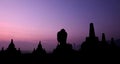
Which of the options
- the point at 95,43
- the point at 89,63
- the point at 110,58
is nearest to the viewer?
the point at 89,63

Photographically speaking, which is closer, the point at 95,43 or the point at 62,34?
the point at 62,34

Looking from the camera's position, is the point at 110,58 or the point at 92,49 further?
the point at 92,49

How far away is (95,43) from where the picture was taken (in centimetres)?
2870

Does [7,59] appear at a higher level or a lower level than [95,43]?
lower

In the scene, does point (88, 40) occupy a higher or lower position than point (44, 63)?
higher

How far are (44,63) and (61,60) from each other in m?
4.00

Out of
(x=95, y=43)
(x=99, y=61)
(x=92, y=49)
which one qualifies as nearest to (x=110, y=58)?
(x=99, y=61)

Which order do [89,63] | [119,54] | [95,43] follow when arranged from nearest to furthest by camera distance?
[89,63], [119,54], [95,43]

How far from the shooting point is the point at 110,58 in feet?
73.8

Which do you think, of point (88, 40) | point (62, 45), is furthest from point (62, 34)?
point (88, 40)

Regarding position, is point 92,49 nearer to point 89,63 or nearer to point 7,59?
point 89,63

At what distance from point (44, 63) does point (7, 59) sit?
8.56m

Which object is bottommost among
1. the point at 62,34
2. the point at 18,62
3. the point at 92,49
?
the point at 18,62

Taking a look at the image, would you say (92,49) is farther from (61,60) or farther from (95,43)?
(61,60)
